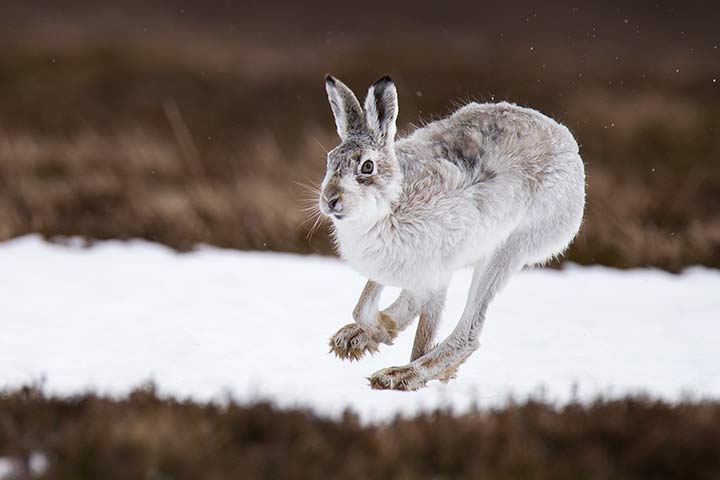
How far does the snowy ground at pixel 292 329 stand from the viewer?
546 cm

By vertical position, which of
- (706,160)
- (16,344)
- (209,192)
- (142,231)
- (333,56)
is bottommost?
(16,344)

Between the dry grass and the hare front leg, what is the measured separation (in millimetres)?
1188

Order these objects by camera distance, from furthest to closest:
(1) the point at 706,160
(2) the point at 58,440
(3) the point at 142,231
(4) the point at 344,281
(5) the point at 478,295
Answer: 1. (1) the point at 706,160
2. (3) the point at 142,231
3. (4) the point at 344,281
4. (5) the point at 478,295
5. (2) the point at 58,440

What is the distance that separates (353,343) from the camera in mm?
5965

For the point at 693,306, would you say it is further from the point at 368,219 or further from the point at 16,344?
the point at 16,344

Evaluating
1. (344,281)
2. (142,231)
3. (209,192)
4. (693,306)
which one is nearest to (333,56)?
(209,192)

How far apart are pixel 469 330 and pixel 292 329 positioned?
1.50 meters

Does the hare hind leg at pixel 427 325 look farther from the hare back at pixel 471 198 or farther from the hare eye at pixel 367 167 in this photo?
the hare eye at pixel 367 167

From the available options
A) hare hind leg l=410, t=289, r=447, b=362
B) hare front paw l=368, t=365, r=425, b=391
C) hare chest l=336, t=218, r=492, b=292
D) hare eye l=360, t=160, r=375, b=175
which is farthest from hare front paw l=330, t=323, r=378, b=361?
hare eye l=360, t=160, r=375, b=175

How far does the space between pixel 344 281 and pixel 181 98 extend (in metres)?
6.39

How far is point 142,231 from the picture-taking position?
9.36 m

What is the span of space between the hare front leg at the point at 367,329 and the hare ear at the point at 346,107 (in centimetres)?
98

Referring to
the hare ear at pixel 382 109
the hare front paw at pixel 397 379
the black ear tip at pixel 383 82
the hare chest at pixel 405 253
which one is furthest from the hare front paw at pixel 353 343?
the black ear tip at pixel 383 82

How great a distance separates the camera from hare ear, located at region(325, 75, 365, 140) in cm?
533
